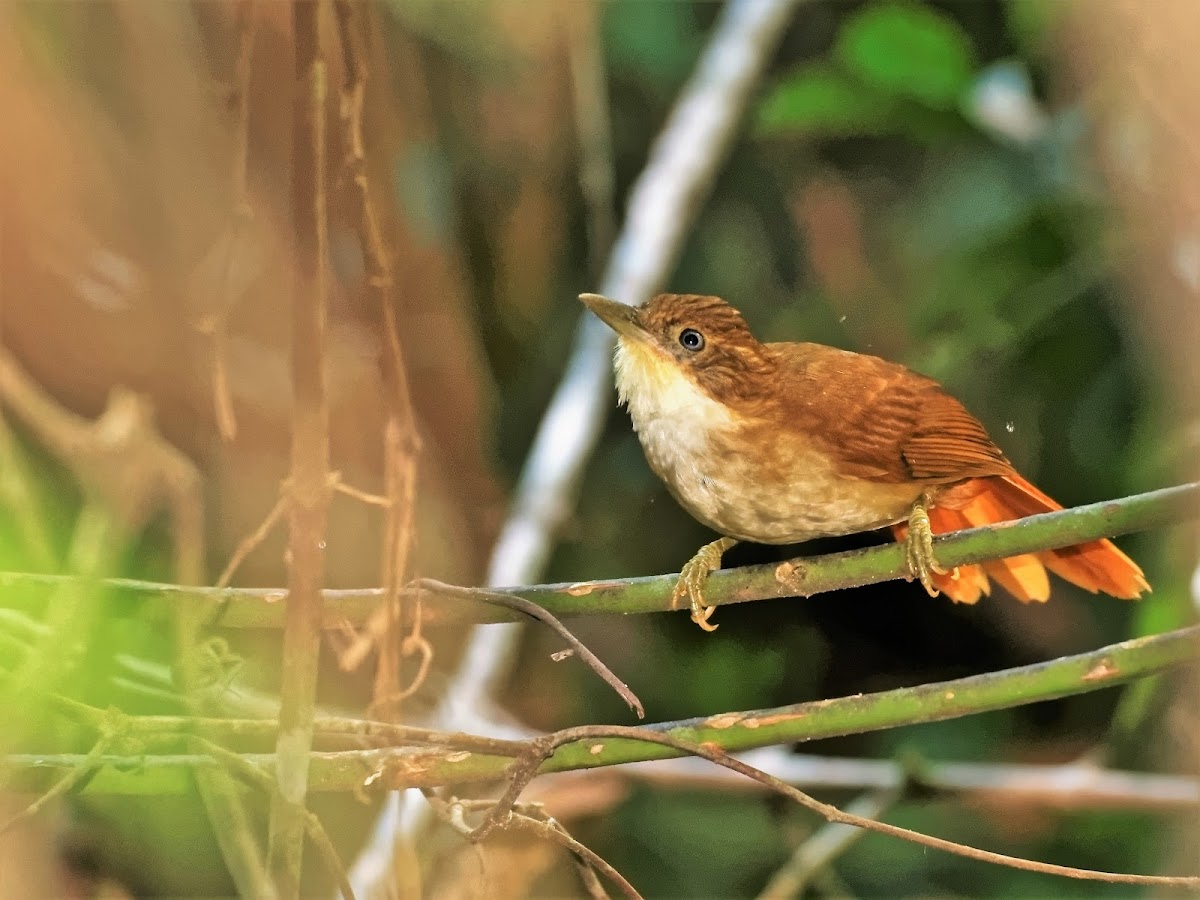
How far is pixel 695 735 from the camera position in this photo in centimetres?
116

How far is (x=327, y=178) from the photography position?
4.22 ft

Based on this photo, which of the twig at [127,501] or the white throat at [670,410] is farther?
the white throat at [670,410]

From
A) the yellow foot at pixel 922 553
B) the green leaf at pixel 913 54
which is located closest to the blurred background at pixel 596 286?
the green leaf at pixel 913 54

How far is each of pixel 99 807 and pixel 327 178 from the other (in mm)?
786

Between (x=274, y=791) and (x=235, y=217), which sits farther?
(x=235, y=217)

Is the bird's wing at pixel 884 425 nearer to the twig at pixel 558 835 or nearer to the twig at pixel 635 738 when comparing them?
the twig at pixel 635 738

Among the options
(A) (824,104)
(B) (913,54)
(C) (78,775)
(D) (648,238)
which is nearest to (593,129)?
(D) (648,238)

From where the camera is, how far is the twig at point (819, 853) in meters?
1.58

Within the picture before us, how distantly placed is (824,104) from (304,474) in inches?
38.8

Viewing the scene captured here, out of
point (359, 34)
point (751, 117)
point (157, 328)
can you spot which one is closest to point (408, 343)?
point (157, 328)

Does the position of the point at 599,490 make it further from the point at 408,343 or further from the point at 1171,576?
the point at 1171,576

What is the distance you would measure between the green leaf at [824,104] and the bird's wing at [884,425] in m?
0.52

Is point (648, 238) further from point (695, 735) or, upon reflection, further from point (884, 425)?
point (695, 735)

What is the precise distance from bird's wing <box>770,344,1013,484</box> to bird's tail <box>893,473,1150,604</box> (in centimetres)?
5
